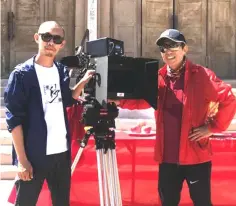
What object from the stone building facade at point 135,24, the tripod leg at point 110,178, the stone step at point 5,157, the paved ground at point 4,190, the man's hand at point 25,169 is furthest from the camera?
the stone building facade at point 135,24

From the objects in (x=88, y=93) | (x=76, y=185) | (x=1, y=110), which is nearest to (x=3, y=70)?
(x=1, y=110)

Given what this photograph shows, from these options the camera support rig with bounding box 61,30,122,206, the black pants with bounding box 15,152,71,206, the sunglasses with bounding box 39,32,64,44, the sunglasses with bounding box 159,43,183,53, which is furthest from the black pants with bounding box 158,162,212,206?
the sunglasses with bounding box 39,32,64,44

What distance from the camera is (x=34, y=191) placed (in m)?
2.96

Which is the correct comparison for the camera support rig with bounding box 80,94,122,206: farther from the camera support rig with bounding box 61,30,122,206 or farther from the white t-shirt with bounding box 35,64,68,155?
the white t-shirt with bounding box 35,64,68,155

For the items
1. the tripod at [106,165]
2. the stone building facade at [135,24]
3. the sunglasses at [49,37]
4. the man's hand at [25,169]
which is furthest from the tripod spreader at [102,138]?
the stone building facade at [135,24]

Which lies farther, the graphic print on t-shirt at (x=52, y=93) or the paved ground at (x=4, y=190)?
the paved ground at (x=4, y=190)

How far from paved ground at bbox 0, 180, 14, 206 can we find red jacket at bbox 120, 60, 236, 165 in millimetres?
2604

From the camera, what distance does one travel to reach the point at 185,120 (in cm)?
316

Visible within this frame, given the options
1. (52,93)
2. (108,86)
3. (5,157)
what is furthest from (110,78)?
(5,157)

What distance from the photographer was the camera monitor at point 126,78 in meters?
2.95

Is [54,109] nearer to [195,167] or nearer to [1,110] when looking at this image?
[195,167]

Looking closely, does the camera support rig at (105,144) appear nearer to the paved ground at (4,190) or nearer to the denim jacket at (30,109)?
the denim jacket at (30,109)

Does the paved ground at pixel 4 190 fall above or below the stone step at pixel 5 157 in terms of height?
below

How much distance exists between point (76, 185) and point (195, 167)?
1695 millimetres
